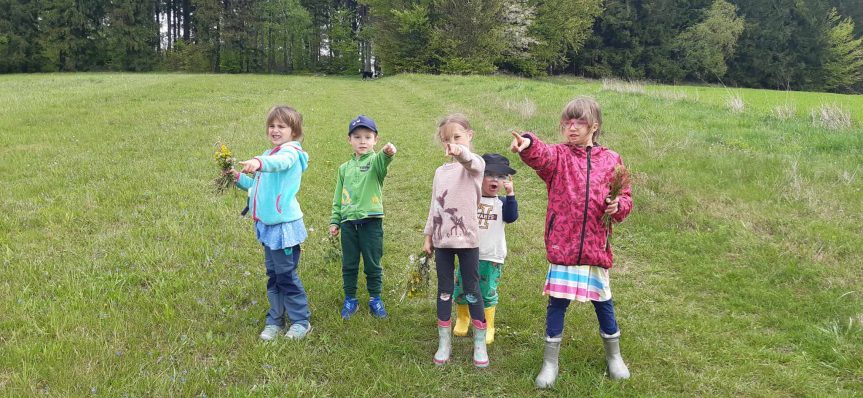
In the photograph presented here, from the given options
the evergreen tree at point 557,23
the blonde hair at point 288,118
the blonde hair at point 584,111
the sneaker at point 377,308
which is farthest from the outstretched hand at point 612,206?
the evergreen tree at point 557,23

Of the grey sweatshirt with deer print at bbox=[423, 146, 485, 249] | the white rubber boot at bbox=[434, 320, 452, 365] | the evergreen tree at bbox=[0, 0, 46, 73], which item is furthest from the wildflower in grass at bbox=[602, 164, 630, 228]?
the evergreen tree at bbox=[0, 0, 46, 73]

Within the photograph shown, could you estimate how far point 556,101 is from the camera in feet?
53.6

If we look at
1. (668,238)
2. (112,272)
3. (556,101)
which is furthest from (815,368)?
(556,101)

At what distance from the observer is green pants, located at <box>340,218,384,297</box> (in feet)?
14.9

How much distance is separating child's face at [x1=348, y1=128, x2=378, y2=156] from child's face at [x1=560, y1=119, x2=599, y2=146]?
165 centimetres

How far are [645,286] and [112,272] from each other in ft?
18.4

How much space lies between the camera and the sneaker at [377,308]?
4.67m

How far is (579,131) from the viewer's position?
11.9ft

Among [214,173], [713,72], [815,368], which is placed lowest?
[815,368]

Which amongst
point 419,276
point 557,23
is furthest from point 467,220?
point 557,23

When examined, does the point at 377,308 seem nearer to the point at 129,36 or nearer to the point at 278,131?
the point at 278,131

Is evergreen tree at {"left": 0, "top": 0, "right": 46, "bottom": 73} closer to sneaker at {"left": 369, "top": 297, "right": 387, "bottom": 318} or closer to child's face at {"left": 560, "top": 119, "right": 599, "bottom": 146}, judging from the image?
sneaker at {"left": 369, "top": 297, "right": 387, "bottom": 318}

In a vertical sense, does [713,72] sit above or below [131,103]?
above

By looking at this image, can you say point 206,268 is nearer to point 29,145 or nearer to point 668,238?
point 668,238
